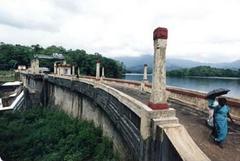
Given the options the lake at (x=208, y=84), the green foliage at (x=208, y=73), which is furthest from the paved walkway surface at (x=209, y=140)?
the green foliage at (x=208, y=73)

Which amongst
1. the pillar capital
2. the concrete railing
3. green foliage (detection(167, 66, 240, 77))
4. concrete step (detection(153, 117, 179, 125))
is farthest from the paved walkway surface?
green foliage (detection(167, 66, 240, 77))

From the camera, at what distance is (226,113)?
6488 mm

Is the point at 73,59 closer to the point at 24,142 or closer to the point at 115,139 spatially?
the point at 24,142

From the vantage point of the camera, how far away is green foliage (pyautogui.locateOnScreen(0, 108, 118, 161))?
46.9 feet

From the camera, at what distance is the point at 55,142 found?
18750 millimetres

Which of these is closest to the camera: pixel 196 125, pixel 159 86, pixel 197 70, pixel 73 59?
pixel 159 86

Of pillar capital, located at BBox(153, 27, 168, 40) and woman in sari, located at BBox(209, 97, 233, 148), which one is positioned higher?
pillar capital, located at BBox(153, 27, 168, 40)

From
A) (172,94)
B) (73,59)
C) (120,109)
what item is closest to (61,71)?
(172,94)

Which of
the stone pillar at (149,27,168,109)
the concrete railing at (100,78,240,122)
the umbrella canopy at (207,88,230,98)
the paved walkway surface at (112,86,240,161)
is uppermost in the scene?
the stone pillar at (149,27,168,109)

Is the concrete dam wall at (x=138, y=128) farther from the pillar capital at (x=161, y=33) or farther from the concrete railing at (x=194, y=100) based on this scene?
the concrete railing at (x=194, y=100)

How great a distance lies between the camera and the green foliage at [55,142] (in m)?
14.3

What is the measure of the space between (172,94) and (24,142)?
12.6 metres

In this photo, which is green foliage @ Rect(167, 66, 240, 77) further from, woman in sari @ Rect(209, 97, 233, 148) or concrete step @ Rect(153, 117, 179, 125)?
concrete step @ Rect(153, 117, 179, 125)

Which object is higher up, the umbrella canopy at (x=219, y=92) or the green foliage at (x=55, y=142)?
the umbrella canopy at (x=219, y=92)
